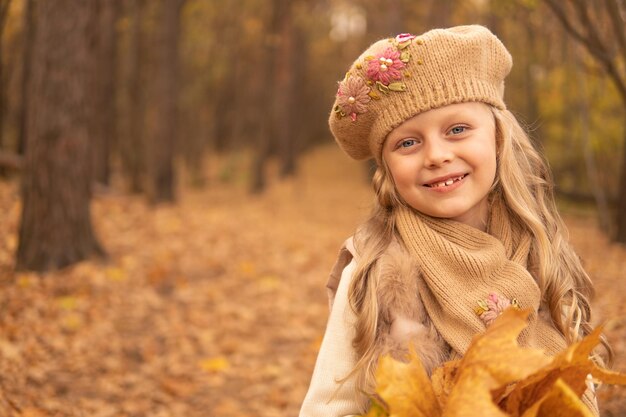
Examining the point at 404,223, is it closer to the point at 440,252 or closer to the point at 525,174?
the point at 440,252

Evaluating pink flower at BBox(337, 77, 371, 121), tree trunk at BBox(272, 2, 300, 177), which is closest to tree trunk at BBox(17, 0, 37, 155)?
tree trunk at BBox(272, 2, 300, 177)

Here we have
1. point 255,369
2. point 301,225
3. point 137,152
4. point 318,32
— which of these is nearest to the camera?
point 255,369

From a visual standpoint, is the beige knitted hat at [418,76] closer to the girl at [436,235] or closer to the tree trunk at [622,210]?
the girl at [436,235]

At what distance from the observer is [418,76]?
1734 millimetres

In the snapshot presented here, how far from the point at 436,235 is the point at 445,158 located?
23 centimetres

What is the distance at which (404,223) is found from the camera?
5.98ft

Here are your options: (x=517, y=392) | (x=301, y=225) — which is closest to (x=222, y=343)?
(x=517, y=392)

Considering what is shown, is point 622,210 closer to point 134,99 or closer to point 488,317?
point 488,317

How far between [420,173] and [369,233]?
273 millimetres

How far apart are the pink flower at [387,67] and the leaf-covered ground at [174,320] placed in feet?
1.90

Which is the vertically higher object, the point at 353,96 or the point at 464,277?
the point at 353,96

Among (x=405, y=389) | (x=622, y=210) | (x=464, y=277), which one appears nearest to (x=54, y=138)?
(x=464, y=277)

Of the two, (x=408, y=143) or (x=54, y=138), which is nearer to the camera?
(x=408, y=143)

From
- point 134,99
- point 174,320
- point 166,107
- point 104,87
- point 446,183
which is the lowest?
point 174,320
